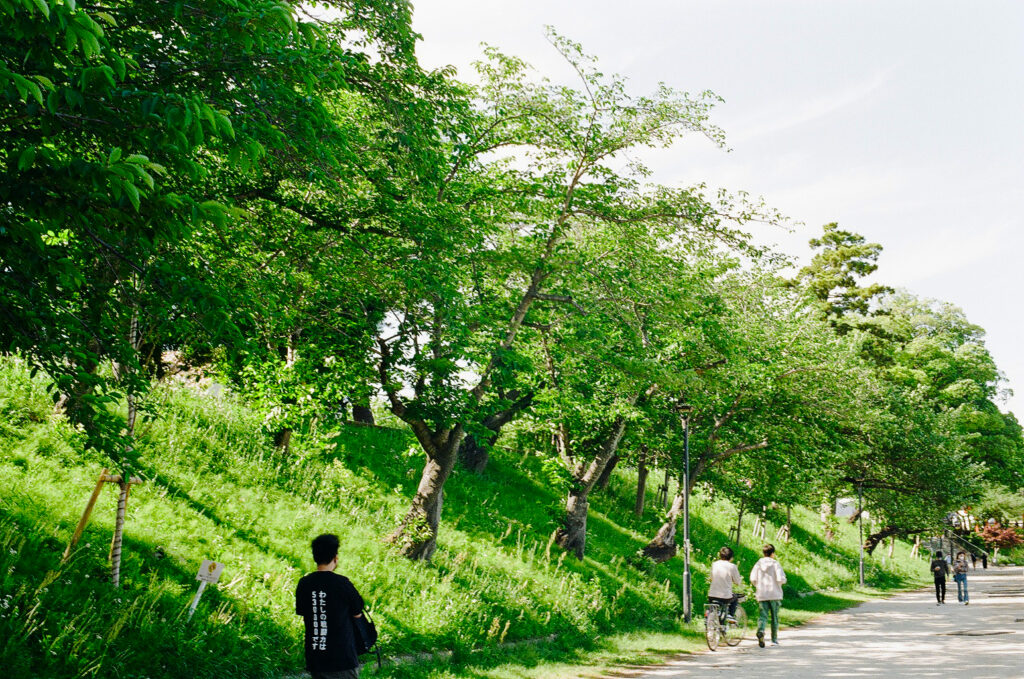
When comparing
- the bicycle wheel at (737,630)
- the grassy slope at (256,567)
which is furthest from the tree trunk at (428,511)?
the bicycle wheel at (737,630)

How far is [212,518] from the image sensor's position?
11.1m

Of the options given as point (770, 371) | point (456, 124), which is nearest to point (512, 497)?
point (770, 371)

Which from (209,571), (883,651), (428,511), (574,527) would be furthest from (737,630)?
(209,571)

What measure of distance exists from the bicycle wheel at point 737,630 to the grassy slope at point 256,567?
93 centimetres

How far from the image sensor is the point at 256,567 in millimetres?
10203

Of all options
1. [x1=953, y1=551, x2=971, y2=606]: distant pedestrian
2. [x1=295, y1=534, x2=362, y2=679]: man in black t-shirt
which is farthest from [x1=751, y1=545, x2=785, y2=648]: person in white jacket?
[x1=953, y1=551, x2=971, y2=606]: distant pedestrian

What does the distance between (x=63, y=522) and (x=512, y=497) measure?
45.5 feet

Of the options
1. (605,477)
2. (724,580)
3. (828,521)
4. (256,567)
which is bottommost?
(256,567)

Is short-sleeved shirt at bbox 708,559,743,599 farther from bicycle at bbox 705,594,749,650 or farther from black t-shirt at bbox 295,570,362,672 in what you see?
black t-shirt at bbox 295,570,362,672

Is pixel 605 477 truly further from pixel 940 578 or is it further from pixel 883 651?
pixel 883 651

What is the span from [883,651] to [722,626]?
9.26 ft

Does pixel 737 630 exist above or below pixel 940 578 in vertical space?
below

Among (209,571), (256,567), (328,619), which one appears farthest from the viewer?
(256,567)

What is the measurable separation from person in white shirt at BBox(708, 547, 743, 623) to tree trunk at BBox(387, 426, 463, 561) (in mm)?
5610
